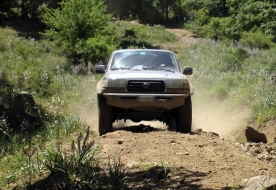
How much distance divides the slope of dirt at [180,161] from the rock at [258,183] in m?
0.15

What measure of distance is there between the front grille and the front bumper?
0.52 ft

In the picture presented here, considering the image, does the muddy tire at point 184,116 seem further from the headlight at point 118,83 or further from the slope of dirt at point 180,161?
the headlight at point 118,83

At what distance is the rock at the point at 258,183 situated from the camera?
474 centimetres

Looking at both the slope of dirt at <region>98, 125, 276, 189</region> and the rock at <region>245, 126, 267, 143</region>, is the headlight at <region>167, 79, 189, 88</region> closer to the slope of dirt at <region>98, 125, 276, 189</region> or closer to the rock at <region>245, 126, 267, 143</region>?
the slope of dirt at <region>98, 125, 276, 189</region>

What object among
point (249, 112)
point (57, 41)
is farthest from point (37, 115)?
point (57, 41)

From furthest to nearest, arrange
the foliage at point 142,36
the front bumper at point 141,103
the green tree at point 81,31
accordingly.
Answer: the foliage at point 142,36 < the green tree at point 81,31 < the front bumper at point 141,103

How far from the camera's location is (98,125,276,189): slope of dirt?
5467 millimetres

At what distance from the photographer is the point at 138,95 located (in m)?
8.73

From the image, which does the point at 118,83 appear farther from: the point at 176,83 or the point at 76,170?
the point at 76,170

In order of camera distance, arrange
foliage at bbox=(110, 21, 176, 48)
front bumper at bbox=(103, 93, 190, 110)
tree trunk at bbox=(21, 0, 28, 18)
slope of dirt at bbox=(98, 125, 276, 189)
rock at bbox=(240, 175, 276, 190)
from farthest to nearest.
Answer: tree trunk at bbox=(21, 0, 28, 18) → foliage at bbox=(110, 21, 176, 48) → front bumper at bbox=(103, 93, 190, 110) → slope of dirt at bbox=(98, 125, 276, 189) → rock at bbox=(240, 175, 276, 190)

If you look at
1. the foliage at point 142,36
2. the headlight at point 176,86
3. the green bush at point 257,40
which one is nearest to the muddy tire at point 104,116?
the headlight at point 176,86

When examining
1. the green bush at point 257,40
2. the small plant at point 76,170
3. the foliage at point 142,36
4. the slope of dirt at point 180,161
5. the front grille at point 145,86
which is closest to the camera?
the small plant at point 76,170

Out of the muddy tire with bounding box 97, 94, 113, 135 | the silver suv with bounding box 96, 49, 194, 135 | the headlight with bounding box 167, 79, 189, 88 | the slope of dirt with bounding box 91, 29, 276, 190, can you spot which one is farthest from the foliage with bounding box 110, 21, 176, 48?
the slope of dirt with bounding box 91, 29, 276, 190

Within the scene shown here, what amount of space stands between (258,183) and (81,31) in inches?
688
